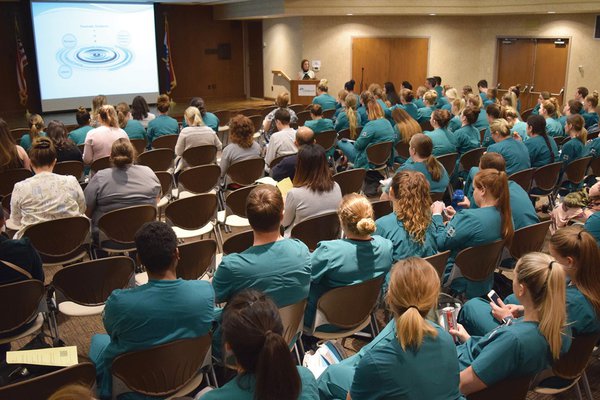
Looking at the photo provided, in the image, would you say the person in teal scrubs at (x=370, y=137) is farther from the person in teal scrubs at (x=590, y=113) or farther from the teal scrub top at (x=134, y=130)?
the person in teal scrubs at (x=590, y=113)

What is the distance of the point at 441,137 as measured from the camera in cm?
664

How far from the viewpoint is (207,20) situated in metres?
16.7

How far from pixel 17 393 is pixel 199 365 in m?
0.90

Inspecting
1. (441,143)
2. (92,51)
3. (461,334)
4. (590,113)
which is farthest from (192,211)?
(92,51)

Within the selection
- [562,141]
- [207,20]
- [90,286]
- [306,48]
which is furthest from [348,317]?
[207,20]

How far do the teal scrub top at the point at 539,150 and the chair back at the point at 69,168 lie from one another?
502 centimetres

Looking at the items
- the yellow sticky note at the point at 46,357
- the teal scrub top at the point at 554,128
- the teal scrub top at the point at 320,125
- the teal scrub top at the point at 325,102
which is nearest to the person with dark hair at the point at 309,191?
the yellow sticky note at the point at 46,357

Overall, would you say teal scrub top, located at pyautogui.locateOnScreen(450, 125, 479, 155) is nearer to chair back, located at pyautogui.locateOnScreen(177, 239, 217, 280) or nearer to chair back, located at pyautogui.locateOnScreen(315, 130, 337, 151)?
chair back, located at pyautogui.locateOnScreen(315, 130, 337, 151)

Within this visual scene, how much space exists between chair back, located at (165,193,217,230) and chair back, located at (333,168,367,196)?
1356mm

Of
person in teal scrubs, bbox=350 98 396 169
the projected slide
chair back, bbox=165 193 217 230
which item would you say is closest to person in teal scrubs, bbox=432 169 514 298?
chair back, bbox=165 193 217 230

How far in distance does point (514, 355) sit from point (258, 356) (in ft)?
3.89

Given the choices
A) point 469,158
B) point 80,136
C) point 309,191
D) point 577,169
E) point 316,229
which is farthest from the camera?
point 80,136

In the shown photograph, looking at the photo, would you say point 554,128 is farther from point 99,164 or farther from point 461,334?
point 99,164

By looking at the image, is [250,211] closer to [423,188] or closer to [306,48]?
[423,188]
